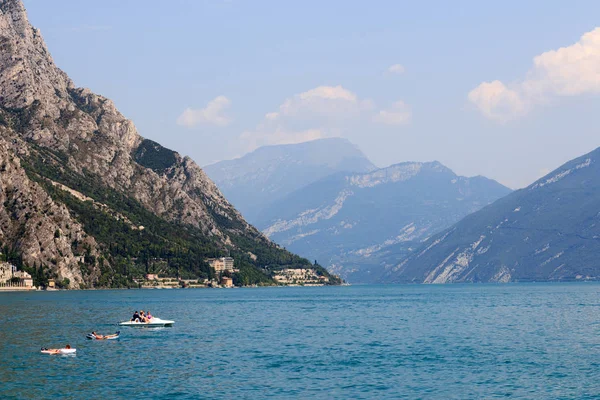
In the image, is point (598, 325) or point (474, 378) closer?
point (474, 378)

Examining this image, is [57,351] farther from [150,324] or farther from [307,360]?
[150,324]

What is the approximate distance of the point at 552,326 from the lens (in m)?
157

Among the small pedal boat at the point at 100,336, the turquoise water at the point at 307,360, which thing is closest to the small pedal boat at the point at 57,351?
the turquoise water at the point at 307,360

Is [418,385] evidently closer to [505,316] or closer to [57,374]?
[57,374]

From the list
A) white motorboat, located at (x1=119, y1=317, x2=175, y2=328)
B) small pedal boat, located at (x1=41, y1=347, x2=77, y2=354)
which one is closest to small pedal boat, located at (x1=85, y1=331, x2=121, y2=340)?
white motorboat, located at (x1=119, y1=317, x2=175, y2=328)

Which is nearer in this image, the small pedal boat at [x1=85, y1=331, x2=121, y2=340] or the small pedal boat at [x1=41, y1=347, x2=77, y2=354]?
the small pedal boat at [x1=41, y1=347, x2=77, y2=354]

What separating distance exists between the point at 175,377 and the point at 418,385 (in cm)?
2624

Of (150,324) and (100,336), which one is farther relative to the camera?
(150,324)

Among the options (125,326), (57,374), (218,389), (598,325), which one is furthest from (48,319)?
(598,325)

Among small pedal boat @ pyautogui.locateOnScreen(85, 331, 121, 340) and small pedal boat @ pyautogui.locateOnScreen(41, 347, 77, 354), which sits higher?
small pedal boat @ pyautogui.locateOnScreen(85, 331, 121, 340)

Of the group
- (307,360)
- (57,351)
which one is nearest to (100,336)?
(57,351)

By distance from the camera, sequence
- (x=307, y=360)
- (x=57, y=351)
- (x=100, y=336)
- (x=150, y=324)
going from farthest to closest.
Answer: (x=150, y=324), (x=100, y=336), (x=57, y=351), (x=307, y=360)

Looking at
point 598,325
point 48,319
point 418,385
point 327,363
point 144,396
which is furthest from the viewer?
point 48,319

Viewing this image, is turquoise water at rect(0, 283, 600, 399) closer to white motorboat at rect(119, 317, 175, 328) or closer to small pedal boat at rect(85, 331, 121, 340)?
small pedal boat at rect(85, 331, 121, 340)
